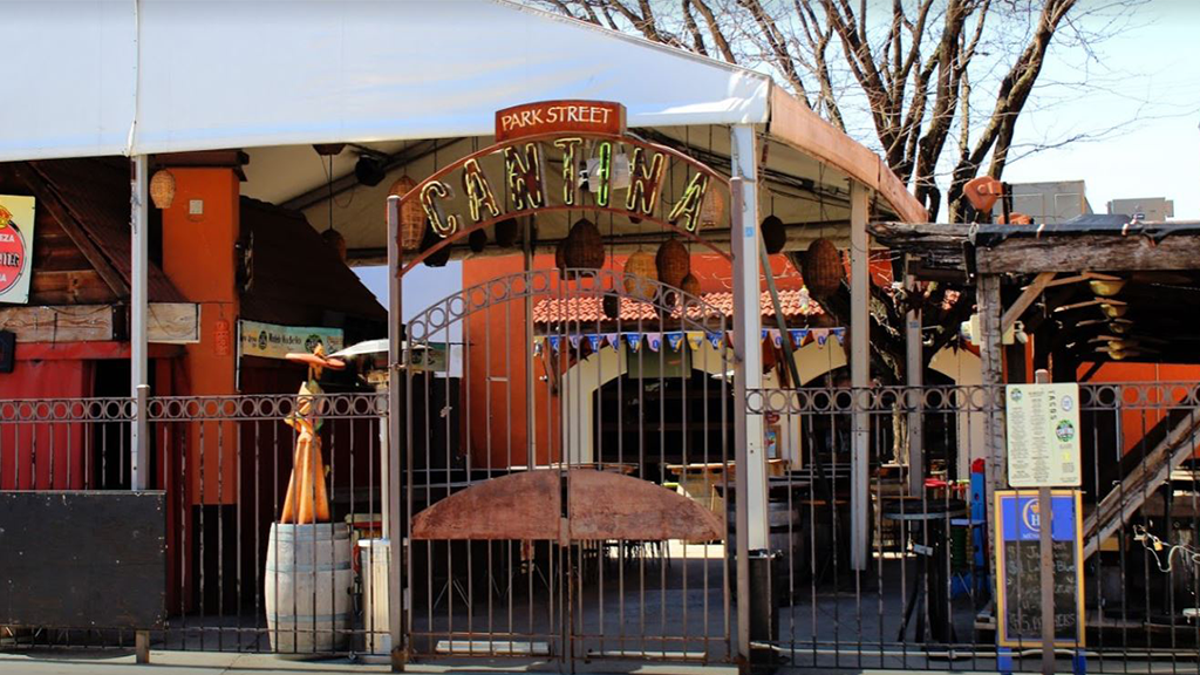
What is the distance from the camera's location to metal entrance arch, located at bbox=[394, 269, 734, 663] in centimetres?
859

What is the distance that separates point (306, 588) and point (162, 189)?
13.1 feet

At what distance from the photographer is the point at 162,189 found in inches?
451

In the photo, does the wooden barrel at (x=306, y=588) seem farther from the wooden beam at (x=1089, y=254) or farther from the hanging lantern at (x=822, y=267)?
the hanging lantern at (x=822, y=267)

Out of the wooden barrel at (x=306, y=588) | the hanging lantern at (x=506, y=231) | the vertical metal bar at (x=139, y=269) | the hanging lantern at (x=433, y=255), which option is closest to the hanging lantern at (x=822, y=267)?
the hanging lantern at (x=506, y=231)

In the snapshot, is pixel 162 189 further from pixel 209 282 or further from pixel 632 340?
pixel 632 340

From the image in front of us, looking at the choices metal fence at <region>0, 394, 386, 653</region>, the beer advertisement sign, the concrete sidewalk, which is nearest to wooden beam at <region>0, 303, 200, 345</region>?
the beer advertisement sign

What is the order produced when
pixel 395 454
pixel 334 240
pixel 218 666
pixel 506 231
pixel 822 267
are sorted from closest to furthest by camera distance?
pixel 395 454
pixel 218 666
pixel 822 267
pixel 334 240
pixel 506 231

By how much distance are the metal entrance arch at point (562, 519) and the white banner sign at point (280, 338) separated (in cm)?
109

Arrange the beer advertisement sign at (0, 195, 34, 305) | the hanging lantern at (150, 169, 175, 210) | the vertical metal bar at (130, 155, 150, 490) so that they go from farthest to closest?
the hanging lantern at (150, 169, 175, 210)
the beer advertisement sign at (0, 195, 34, 305)
the vertical metal bar at (130, 155, 150, 490)

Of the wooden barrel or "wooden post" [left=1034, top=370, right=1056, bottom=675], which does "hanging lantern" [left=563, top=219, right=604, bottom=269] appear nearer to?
the wooden barrel

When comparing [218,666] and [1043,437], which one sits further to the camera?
[218,666]

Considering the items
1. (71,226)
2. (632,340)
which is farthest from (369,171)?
(632,340)

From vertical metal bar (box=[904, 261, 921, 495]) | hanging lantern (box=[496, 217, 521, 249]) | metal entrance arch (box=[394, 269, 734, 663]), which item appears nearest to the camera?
metal entrance arch (box=[394, 269, 734, 663])

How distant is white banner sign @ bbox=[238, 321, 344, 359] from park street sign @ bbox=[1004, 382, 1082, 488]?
702 centimetres
